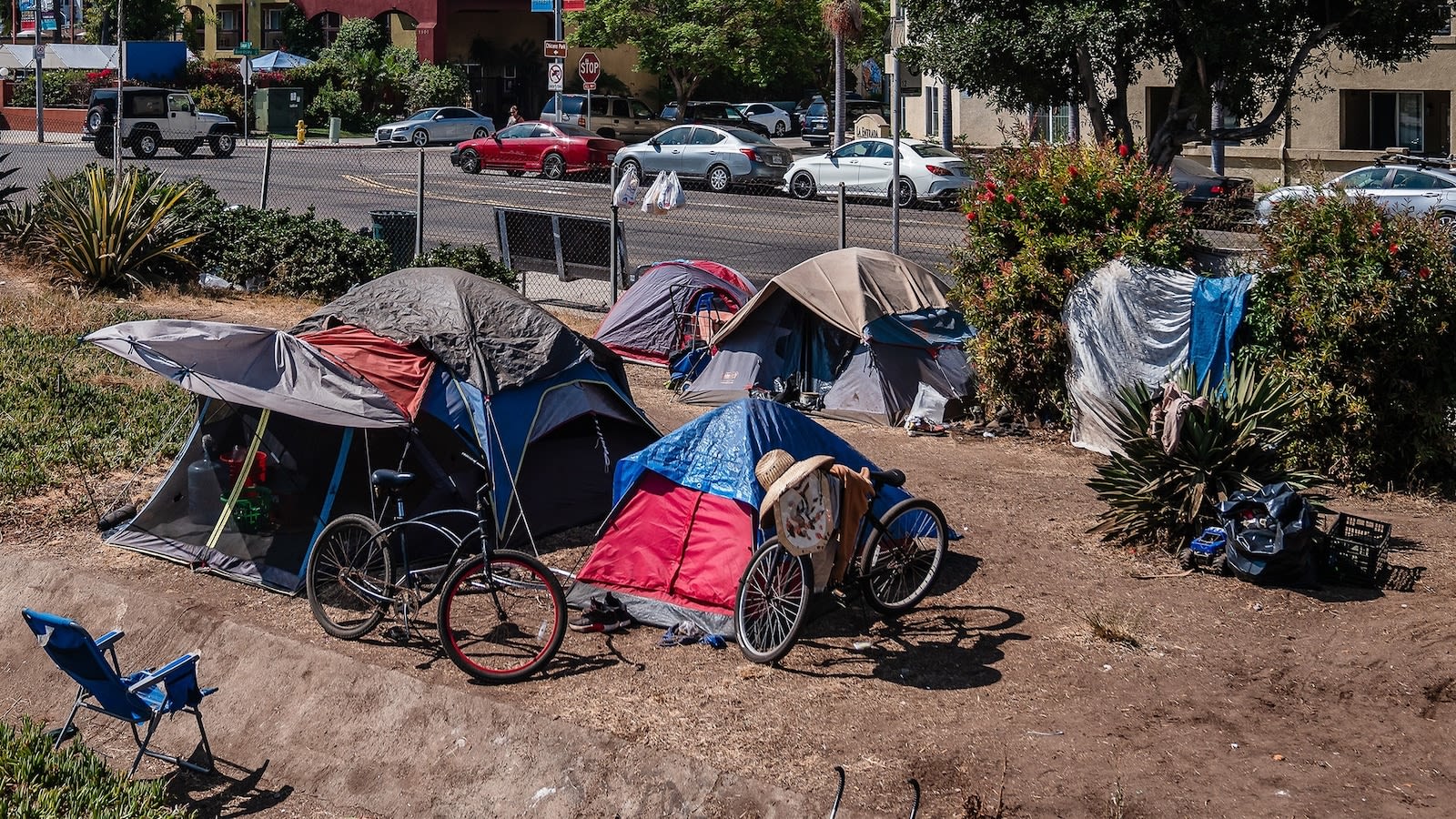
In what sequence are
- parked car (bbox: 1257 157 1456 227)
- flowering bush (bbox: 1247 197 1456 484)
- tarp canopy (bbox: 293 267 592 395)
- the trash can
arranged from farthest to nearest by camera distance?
parked car (bbox: 1257 157 1456 227) → the trash can → flowering bush (bbox: 1247 197 1456 484) → tarp canopy (bbox: 293 267 592 395)

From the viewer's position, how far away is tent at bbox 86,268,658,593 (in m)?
9.37

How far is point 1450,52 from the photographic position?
106ft

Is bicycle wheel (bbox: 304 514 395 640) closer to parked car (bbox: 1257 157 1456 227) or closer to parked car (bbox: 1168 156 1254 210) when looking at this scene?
parked car (bbox: 1257 157 1456 227)

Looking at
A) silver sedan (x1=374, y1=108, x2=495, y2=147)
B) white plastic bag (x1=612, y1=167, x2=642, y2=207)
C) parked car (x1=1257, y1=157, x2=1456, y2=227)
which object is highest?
silver sedan (x1=374, y1=108, x2=495, y2=147)

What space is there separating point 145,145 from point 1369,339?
31.2 metres

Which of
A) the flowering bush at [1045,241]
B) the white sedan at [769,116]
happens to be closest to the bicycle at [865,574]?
the flowering bush at [1045,241]

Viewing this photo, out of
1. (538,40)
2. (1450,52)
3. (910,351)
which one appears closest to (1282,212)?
(910,351)

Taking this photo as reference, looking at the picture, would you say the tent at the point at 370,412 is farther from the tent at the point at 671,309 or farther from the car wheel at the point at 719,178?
the car wheel at the point at 719,178

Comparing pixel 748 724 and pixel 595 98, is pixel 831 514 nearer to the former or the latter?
pixel 748 724

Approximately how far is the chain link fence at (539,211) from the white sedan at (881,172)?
0.25 metres

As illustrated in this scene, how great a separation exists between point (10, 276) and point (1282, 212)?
49.2ft

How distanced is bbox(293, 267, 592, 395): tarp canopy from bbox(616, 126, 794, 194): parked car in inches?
794

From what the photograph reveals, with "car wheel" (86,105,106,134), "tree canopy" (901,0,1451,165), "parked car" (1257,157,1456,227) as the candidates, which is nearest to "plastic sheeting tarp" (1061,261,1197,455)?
"tree canopy" (901,0,1451,165)

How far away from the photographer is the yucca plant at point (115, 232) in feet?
58.0
